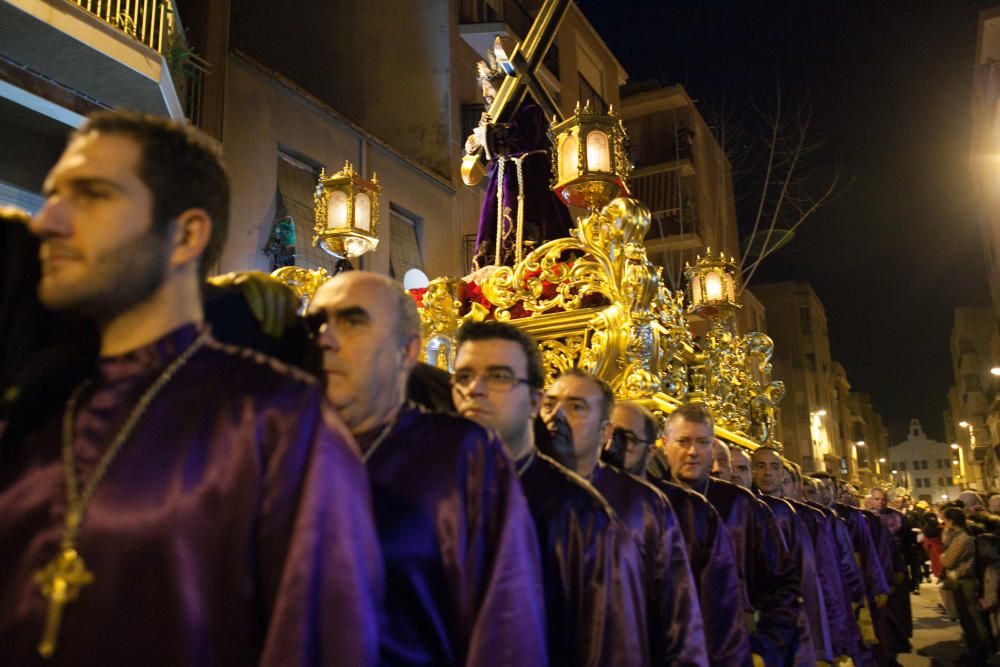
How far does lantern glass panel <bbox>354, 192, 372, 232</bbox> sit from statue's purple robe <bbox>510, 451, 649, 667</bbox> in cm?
371

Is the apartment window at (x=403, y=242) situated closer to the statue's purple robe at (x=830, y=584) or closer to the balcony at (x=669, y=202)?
the statue's purple robe at (x=830, y=584)

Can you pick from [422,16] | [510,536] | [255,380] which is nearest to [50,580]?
[255,380]

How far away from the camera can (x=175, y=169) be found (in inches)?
53.0

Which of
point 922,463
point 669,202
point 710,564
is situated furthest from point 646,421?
point 922,463

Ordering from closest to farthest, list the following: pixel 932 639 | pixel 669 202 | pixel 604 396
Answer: pixel 604 396 < pixel 932 639 < pixel 669 202

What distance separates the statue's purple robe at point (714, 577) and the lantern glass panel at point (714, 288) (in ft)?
14.6

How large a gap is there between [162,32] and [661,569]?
7.13 metres

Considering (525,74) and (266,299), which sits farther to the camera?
(525,74)

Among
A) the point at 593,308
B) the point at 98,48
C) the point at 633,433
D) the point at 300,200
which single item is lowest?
the point at 633,433

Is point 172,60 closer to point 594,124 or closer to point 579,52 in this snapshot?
point 594,124

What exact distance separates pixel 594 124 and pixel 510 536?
4470mm

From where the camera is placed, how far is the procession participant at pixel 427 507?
175 cm

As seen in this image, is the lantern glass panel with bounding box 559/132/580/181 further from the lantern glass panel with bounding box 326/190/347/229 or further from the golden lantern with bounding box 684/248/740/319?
the golden lantern with bounding box 684/248/740/319

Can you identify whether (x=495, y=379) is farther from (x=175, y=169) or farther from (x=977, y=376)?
(x=977, y=376)
